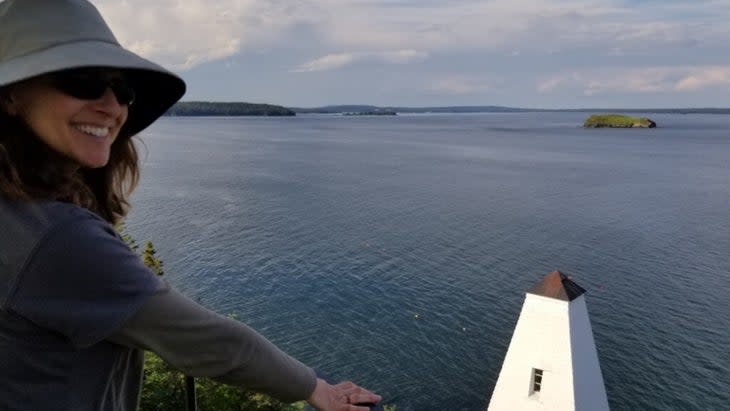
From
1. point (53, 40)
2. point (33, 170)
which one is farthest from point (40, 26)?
point (33, 170)

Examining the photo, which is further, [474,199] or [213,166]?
[213,166]

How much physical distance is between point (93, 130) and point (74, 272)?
44 centimetres

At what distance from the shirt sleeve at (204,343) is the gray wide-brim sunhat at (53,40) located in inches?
21.0

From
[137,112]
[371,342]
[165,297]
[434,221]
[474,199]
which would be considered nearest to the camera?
[165,297]

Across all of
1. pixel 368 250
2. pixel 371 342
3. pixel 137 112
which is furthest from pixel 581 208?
pixel 137 112

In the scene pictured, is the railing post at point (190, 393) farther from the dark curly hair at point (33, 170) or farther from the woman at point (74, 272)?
the dark curly hair at point (33, 170)

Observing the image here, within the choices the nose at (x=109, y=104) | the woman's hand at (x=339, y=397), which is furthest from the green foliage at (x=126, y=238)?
the woman's hand at (x=339, y=397)

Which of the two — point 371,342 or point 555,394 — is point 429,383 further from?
point 555,394

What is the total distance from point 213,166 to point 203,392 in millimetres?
58251

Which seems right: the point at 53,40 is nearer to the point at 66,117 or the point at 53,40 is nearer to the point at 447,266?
the point at 66,117

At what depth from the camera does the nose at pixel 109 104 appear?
4.65ft

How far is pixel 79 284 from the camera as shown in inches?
45.2

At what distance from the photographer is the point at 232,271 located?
99.7 ft

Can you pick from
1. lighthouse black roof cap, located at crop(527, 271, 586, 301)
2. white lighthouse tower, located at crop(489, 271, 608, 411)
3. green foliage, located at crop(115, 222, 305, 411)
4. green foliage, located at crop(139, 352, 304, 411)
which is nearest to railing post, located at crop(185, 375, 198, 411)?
green foliage, located at crop(115, 222, 305, 411)
